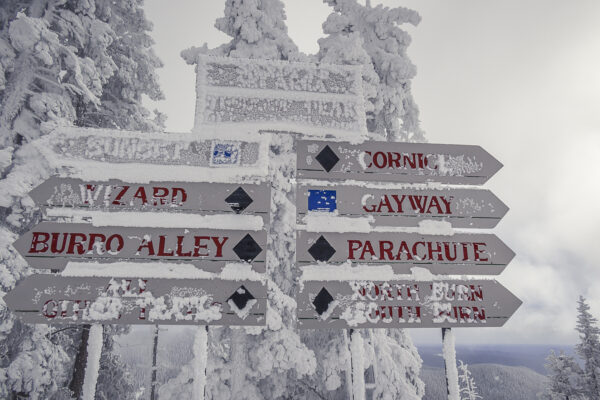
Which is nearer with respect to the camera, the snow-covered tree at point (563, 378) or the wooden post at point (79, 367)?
the wooden post at point (79, 367)

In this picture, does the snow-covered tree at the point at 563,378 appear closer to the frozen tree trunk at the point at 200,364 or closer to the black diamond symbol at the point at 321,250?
the black diamond symbol at the point at 321,250

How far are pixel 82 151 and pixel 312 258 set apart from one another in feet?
8.63

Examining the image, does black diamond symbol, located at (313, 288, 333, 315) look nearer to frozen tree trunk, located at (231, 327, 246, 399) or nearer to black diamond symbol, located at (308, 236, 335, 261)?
black diamond symbol, located at (308, 236, 335, 261)

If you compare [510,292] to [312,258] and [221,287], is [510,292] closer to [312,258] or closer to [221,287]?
[312,258]

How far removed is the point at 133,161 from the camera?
366 cm

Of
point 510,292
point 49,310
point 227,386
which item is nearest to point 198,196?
point 49,310

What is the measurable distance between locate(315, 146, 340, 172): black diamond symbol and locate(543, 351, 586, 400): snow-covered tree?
1337 inches

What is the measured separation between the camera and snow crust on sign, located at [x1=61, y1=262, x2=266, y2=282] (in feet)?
11.0

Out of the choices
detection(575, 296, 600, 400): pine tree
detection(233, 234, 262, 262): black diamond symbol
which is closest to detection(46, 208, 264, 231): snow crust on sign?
detection(233, 234, 262, 262): black diamond symbol

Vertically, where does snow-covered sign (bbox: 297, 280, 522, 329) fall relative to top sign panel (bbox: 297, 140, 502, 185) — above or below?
below

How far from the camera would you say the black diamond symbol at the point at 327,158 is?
3.77 m

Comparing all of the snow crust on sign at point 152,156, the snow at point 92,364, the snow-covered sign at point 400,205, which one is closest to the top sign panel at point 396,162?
the snow-covered sign at point 400,205

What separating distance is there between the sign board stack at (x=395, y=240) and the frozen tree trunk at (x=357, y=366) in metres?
0.16

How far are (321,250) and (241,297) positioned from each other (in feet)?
2.98
